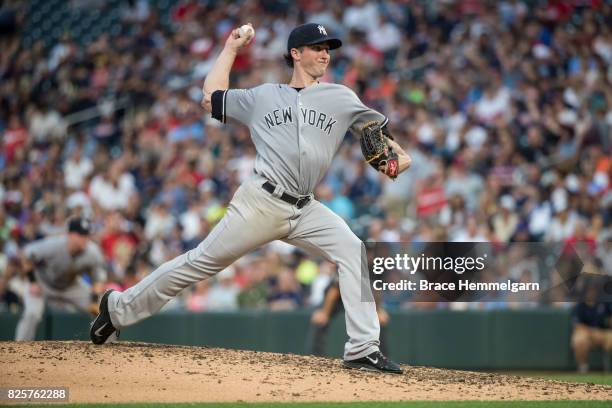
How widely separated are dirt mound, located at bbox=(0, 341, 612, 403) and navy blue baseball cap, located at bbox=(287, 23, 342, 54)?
6.69 ft

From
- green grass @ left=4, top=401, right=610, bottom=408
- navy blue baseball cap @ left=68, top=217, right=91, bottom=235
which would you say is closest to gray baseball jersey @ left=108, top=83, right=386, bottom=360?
green grass @ left=4, top=401, right=610, bottom=408

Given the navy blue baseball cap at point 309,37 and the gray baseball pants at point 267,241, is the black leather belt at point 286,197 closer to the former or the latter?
the gray baseball pants at point 267,241

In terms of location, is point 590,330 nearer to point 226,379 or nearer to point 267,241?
point 267,241

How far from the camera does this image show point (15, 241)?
14.0 metres

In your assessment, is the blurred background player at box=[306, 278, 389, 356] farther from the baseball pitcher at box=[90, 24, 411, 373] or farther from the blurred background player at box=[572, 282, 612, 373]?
the baseball pitcher at box=[90, 24, 411, 373]

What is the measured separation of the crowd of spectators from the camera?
12.7 m

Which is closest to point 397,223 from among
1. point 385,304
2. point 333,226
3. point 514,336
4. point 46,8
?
point 385,304

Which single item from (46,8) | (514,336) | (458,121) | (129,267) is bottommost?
(514,336)

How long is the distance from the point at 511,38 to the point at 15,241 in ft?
24.5

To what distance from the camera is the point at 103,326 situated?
22.4ft

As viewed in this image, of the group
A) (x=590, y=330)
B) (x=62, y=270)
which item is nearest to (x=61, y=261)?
(x=62, y=270)

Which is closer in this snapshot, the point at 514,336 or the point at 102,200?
the point at 514,336

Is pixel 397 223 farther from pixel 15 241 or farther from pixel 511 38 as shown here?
pixel 15 241

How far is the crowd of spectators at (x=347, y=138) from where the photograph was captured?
41.6ft
